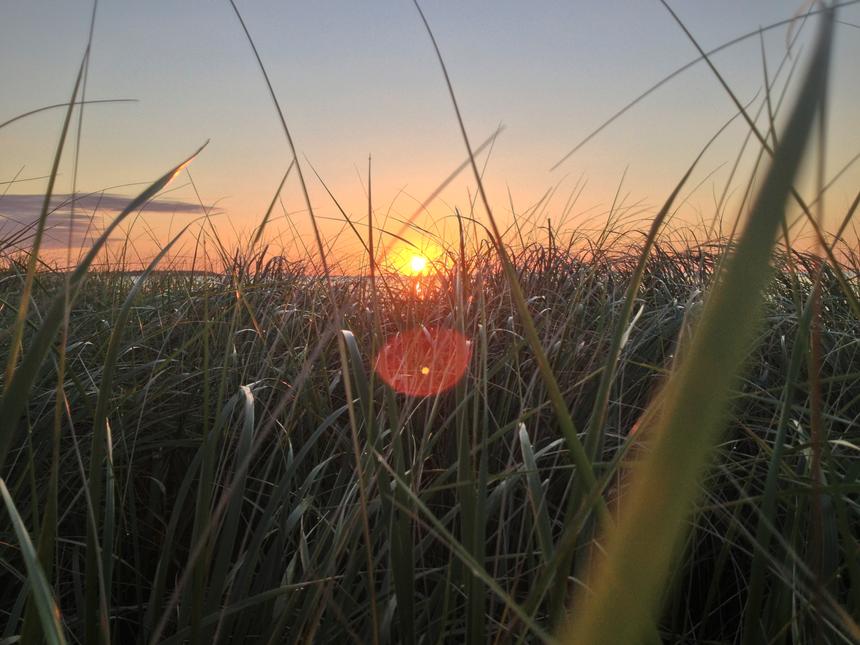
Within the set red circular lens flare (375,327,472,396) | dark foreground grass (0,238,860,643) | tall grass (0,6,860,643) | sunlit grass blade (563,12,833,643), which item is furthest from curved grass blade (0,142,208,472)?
red circular lens flare (375,327,472,396)

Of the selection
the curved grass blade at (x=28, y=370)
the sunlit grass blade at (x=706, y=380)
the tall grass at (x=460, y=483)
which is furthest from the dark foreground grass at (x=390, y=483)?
the sunlit grass blade at (x=706, y=380)

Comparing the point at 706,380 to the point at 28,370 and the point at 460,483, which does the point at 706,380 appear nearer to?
the point at 28,370

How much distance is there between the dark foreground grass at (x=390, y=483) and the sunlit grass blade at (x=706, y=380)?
1.07ft

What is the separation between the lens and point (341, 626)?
0.96 meters

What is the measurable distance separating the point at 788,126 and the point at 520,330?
1.96 metres

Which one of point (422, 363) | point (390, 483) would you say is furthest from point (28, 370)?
point (422, 363)

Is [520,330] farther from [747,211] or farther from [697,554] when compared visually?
[747,211]

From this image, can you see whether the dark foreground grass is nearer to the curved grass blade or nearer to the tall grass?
the tall grass

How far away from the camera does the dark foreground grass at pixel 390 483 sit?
85cm

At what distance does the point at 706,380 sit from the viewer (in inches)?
8.2

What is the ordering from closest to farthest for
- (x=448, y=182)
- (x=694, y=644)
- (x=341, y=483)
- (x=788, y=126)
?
(x=788, y=126) < (x=448, y=182) < (x=694, y=644) < (x=341, y=483)

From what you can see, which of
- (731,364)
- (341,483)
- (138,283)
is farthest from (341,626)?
(731,364)

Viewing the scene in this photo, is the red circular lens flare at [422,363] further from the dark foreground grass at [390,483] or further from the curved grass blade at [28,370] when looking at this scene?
the curved grass blade at [28,370]

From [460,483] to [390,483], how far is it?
0.33 meters
